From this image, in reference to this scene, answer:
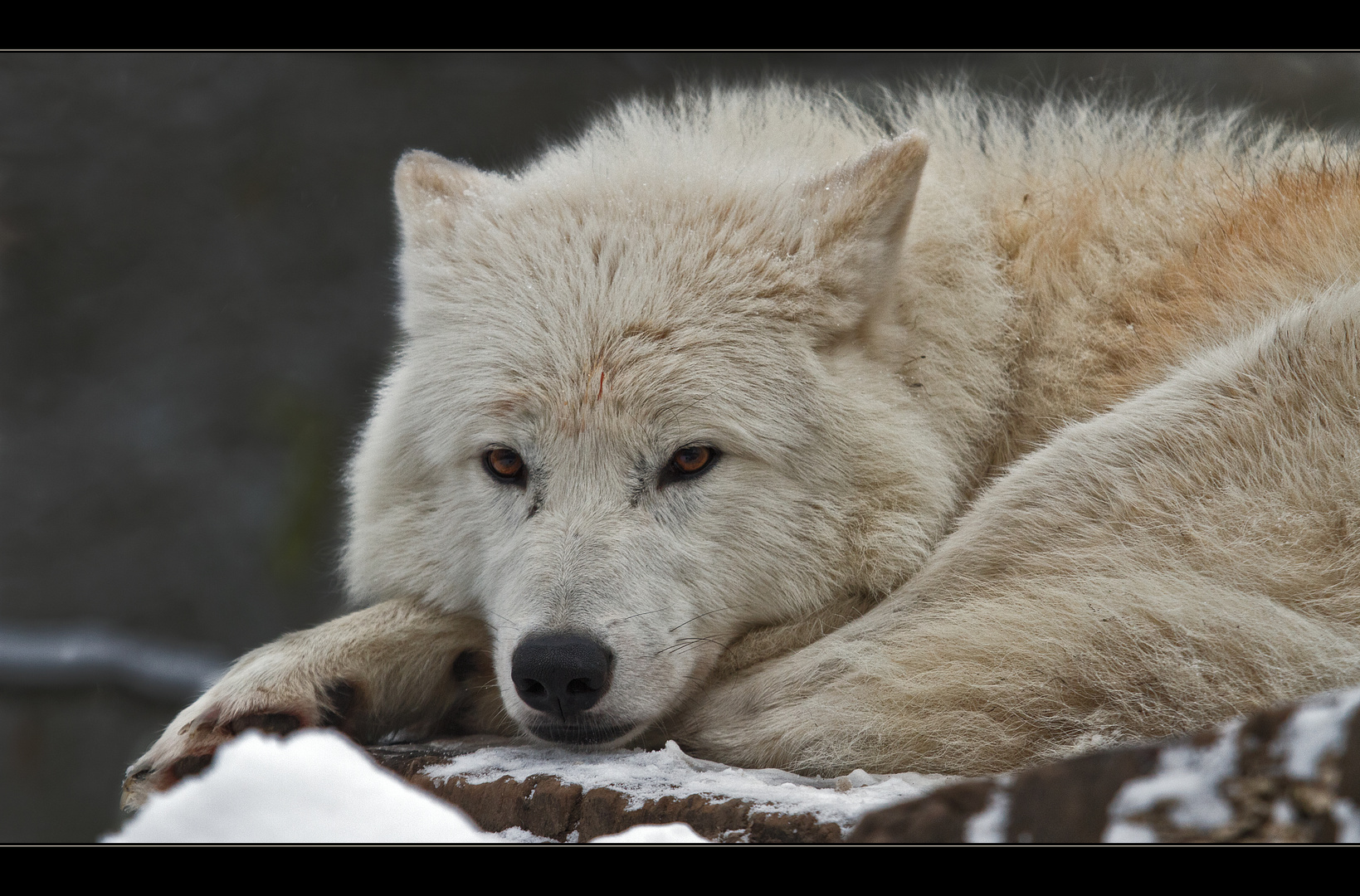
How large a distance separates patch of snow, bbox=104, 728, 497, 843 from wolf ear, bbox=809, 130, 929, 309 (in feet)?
5.96

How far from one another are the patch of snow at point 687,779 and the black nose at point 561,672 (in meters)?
0.15

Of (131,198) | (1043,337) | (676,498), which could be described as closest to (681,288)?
(676,498)

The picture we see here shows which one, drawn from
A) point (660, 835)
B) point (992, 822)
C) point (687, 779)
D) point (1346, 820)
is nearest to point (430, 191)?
point (687, 779)

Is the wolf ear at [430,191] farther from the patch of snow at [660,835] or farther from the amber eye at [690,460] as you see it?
the patch of snow at [660,835]

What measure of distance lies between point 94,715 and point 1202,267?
8.06 m

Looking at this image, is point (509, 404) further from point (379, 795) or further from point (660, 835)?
point (660, 835)

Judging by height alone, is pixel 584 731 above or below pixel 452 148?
below

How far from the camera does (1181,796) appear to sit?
1565 millimetres

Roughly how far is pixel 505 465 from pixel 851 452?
37.4 inches

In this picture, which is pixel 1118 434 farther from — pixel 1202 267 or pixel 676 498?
pixel 676 498

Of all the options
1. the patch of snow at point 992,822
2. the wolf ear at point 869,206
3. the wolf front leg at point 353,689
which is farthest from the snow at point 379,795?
the wolf ear at point 869,206

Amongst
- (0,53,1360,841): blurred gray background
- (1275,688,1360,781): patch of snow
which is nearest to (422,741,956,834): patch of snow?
(1275,688,1360,781): patch of snow

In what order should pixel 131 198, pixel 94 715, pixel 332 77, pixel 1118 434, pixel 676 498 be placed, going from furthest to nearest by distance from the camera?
pixel 332 77, pixel 131 198, pixel 94 715, pixel 676 498, pixel 1118 434

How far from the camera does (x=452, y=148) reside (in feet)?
30.8
